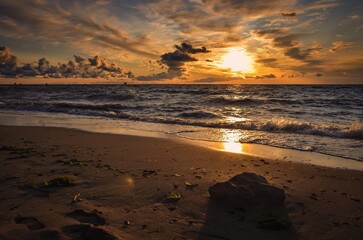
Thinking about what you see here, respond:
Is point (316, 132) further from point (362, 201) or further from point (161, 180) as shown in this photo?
point (161, 180)

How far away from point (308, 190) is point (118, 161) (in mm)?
4616

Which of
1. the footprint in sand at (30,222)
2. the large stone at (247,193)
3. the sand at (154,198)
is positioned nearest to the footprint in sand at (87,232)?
the sand at (154,198)

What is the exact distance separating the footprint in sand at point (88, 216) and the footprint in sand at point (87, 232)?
21 cm

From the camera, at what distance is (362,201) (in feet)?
17.1

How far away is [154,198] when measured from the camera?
493cm

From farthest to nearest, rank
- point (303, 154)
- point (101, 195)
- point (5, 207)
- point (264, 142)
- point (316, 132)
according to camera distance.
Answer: point (316, 132) → point (264, 142) → point (303, 154) → point (101, 195) → point (5, 207)

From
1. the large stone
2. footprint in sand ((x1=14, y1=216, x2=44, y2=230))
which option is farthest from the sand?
the large stone

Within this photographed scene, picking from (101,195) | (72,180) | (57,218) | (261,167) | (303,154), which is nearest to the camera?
(57,218)

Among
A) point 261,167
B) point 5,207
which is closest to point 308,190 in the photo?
point 261,167

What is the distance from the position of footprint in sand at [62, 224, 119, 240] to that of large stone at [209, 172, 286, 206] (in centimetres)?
196

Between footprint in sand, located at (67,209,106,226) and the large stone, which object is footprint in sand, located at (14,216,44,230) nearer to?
footprint in sand, located at (67,209,106,226)

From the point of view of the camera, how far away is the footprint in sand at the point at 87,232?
345cm

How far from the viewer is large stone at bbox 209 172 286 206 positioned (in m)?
4.63

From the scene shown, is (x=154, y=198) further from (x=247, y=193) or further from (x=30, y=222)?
(x=30, y=222)
